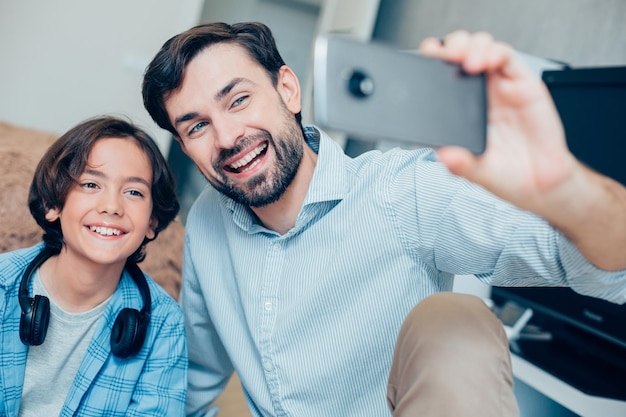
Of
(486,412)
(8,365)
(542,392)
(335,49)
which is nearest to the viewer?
(335,49)

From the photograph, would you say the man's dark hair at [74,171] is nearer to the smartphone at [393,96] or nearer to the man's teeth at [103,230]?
the man's teeth at [103,230]

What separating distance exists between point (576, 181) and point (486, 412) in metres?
0.31

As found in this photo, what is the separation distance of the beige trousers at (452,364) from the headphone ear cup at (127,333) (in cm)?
52

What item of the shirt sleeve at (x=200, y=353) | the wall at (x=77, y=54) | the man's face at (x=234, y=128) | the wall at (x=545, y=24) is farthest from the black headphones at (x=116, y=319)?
the wall at (x=77, y=54)

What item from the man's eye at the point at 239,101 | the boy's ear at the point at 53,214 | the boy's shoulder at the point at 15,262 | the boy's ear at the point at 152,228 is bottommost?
the boy's shoulder at the point at 15,262

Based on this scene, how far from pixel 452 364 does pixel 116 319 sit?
69cm

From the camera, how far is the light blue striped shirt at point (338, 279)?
0.99m

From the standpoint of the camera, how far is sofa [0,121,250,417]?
1.30 m

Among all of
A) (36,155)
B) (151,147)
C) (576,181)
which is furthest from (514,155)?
(36,155)

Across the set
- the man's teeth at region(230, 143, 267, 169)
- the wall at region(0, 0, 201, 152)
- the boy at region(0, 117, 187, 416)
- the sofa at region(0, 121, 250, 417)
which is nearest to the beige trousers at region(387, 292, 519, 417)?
the man's teeth at region(230, 143, 267, 169)

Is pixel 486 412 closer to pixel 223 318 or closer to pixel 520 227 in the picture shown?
pixel 520 227

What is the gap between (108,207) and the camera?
3.71 feet

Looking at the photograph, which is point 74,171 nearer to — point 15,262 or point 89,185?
point 89,185

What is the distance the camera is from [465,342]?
78 cm
